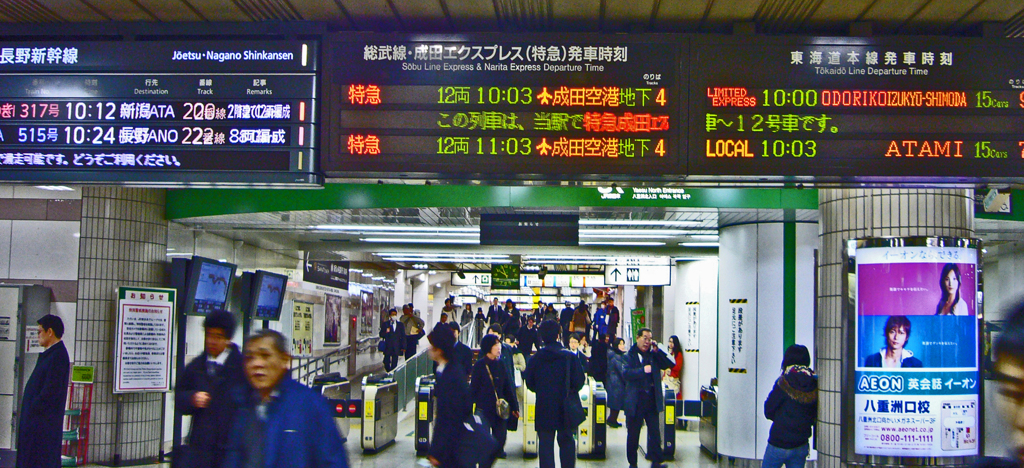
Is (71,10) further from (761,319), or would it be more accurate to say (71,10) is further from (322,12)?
(761,319)

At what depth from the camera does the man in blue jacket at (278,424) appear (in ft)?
10.5

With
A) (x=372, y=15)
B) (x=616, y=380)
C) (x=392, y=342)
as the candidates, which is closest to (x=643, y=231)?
(x=616, y=380)

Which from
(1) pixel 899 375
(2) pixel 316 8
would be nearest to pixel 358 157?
(2) pixel 316 8

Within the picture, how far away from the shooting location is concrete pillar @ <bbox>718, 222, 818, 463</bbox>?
31.2ft

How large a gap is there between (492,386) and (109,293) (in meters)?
4.99

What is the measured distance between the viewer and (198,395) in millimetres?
4777

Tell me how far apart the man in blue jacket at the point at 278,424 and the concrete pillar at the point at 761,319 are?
23.5 ft

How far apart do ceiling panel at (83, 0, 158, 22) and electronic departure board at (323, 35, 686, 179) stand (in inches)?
47.8

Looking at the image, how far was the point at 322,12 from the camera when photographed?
4.77 m

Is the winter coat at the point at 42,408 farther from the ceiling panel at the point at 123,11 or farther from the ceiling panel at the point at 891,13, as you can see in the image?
the ceiling panel at the point at 891,13

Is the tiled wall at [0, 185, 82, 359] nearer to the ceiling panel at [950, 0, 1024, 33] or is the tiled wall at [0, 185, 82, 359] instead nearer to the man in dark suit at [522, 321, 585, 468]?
the man in dark suit at [522, 321, 585, 468]

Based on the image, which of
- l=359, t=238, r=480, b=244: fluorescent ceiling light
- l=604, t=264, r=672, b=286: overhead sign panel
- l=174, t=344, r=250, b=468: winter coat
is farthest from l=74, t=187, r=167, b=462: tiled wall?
l=604, t=264, r=672, b=286: overhead sign panel

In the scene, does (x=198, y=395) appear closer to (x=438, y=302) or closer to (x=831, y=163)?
(x=831, y=163)

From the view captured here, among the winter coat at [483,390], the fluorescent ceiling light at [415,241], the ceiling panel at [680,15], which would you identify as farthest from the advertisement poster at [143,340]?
the ceiling panel at [680,15]
